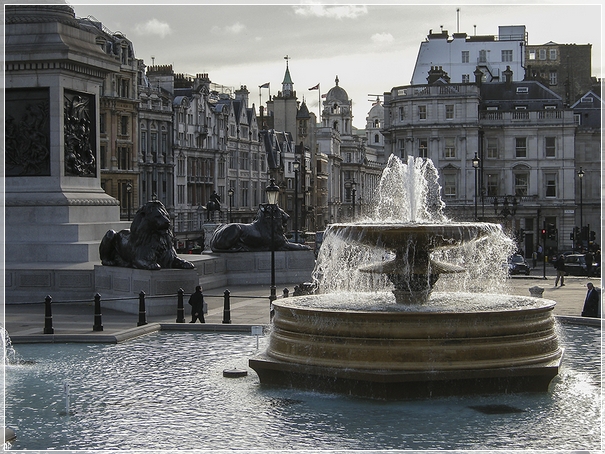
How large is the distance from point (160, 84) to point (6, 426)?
8153 cm

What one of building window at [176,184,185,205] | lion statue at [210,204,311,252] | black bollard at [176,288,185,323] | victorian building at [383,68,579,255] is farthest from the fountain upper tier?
building window at [176,184,185,205]

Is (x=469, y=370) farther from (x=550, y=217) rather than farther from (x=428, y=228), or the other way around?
(x=550, y=217)

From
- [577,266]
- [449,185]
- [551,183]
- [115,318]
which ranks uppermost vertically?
[551,183]

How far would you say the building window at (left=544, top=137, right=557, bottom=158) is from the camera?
83.0 meters

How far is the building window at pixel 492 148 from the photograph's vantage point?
83.6 metres

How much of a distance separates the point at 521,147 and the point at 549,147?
220 cm

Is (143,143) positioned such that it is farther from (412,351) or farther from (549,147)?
(412,351)

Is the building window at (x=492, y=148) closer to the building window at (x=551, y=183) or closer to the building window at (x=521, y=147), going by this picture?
the building window at (x=521, y=147)

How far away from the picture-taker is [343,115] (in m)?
176

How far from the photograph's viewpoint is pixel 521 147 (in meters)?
83.3

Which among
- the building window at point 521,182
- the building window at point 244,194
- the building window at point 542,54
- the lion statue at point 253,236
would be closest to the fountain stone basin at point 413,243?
the lion statue at point 253,236

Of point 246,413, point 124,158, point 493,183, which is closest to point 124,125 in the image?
point 124,158

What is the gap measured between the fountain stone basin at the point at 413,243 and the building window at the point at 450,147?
66.0 meters

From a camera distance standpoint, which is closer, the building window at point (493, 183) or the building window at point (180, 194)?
the building window at point (493, 183)
